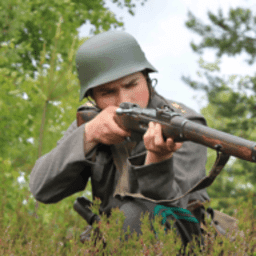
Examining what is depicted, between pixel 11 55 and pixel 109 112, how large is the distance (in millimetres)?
4925

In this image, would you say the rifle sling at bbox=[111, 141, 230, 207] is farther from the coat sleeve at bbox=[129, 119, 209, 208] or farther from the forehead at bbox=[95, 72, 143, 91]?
the forehead at bbox=[95, 72, 143, 91]

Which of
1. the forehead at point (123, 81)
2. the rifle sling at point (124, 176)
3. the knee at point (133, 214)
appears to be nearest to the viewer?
the rifle sling at point (124, 176)

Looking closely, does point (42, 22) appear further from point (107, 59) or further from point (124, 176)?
point (124, 176)

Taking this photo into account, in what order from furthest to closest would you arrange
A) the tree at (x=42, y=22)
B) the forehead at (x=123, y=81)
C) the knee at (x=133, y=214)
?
the tree at (x=42, y=22)
the forehead at (x=123, y=81)
the knee at (x=133, y=214)

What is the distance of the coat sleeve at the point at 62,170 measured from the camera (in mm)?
3199

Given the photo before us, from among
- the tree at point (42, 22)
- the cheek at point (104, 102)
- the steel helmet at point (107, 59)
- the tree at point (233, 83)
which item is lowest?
the tree at point (233, 83)

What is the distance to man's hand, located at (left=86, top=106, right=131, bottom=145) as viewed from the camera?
302 centimetres

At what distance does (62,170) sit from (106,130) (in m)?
0.53

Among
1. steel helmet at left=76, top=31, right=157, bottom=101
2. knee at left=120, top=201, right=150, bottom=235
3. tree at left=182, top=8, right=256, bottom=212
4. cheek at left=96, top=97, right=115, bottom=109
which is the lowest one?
tree at left=182, top=8, right=256, bottom=212

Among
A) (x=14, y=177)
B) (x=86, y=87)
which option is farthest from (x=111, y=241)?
(x=14, y=177)

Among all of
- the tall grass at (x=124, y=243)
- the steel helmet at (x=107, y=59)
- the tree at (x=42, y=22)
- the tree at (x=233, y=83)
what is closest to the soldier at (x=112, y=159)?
the steel helmet at (x=107, y=59)

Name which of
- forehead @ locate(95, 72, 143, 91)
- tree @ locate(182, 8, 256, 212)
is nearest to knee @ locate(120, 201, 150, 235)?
forehead @ locate(95, 72, 143, 91)

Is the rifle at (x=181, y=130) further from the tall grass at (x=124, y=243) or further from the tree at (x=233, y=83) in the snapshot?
the tree at (x=233, y=83)

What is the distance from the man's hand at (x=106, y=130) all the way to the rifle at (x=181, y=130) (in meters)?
0.05
